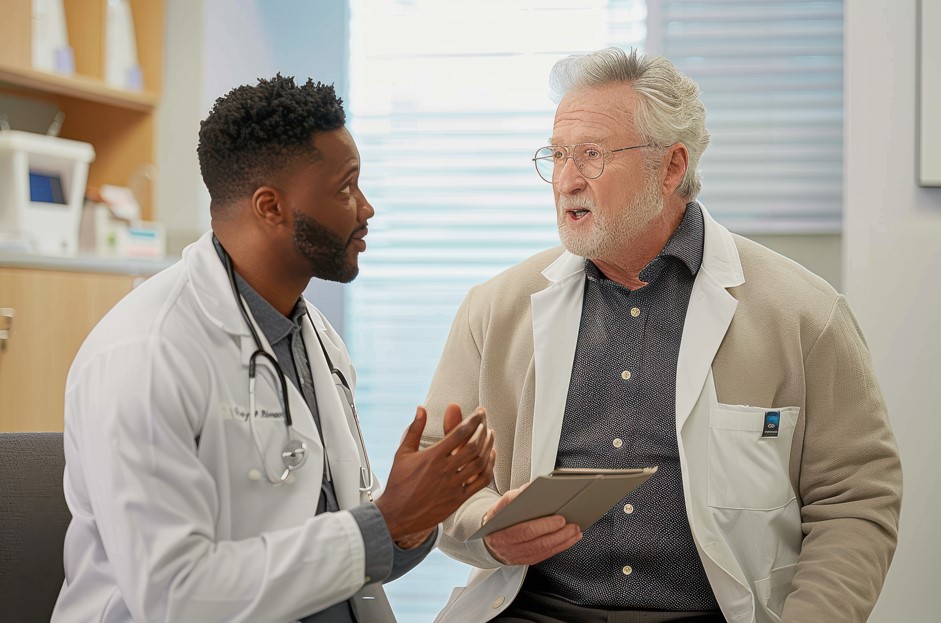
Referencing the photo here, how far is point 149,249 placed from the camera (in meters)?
3.50

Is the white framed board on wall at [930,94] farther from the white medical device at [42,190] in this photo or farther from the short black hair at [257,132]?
the white medical device at [42,190]

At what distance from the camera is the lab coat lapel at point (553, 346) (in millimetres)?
1779

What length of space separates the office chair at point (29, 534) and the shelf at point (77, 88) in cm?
206

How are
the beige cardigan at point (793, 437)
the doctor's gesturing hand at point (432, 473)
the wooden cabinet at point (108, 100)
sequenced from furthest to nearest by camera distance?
the wooden cabinet at point (108, 100)
the beige cardigan at point (793, 437)
the doctor's gesturing hand at point (432, 473)

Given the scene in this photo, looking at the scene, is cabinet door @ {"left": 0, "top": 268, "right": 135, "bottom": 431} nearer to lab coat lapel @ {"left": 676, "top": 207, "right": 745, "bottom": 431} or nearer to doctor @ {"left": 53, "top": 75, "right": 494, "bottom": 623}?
doctor @ {"left": 53, "top": 75, "right": 494, "bottom": 623}

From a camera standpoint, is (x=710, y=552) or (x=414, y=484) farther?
(x=710, y=552)

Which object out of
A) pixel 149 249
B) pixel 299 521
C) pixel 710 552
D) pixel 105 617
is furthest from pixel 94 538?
pixel 149 249

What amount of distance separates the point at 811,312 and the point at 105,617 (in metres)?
1.27

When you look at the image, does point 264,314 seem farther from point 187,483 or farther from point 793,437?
point 793,437

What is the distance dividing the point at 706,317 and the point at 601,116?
44cm

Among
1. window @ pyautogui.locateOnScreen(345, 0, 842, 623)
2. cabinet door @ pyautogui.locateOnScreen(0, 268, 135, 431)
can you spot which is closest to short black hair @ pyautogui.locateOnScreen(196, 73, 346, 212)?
cabinet door @ pyautogui.locateOnScreen(0, 268, 135, 431)

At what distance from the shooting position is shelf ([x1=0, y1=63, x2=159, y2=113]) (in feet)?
10.2

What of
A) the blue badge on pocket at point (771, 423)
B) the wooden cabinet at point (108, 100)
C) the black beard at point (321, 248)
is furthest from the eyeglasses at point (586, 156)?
the wooden cabinet at point (108, 100)

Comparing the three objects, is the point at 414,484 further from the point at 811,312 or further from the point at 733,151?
the point at 733,151
